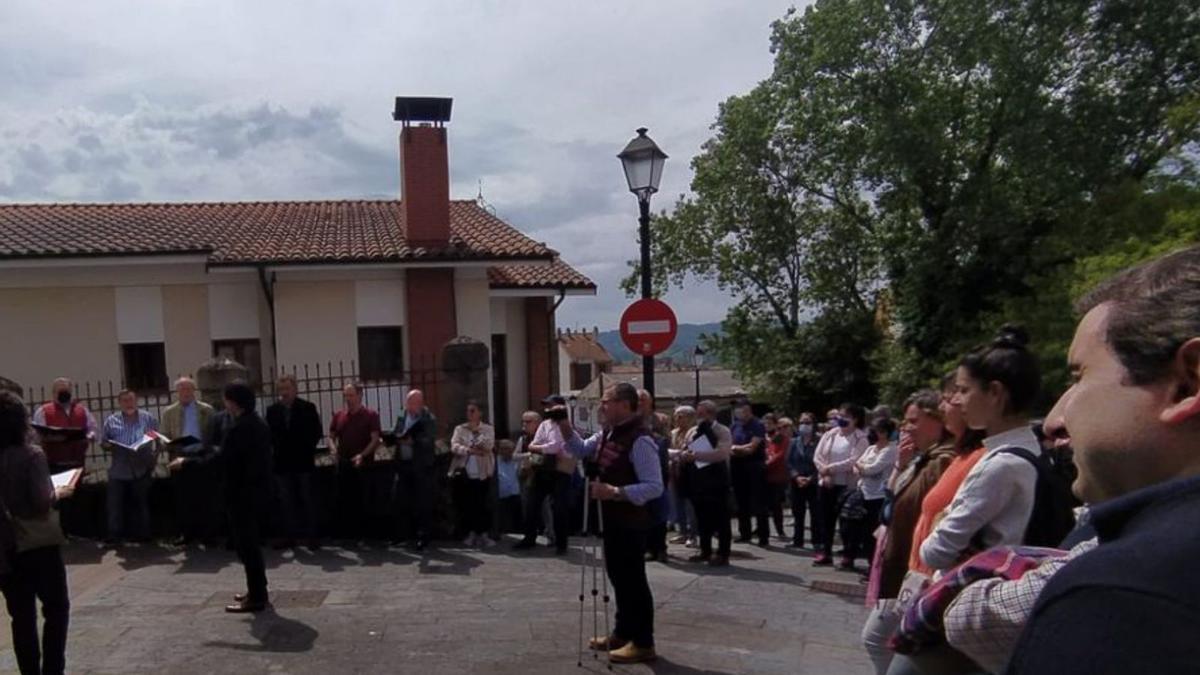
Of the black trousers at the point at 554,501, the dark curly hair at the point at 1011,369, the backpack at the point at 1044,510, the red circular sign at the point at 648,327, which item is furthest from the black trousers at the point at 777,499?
the backpack at the point at 1044,510

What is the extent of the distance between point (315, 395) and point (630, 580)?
14.5m

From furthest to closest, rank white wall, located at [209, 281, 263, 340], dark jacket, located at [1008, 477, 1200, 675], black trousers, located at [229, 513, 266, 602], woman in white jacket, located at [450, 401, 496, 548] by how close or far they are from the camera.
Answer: white wall, located at [209, 281, 263, 340]
woman in white jacket, located at [450, 401, 496, 548]
black trousers, located at [229, 513, 266, 602]
dark jacket, located at [1008, 477, 1200, 675]

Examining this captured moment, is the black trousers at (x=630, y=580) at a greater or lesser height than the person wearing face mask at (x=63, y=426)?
lesser

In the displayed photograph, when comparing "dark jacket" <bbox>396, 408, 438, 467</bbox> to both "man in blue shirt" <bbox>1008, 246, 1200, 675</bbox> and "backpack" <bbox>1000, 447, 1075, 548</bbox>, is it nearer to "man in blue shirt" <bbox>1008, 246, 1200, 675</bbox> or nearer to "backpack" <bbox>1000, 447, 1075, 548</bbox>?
"backpack" <bbox>1000, 447, 1075, 548</bbox>

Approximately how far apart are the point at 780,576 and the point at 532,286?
13.8 metres

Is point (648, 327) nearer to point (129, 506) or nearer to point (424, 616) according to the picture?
point (424, 616)

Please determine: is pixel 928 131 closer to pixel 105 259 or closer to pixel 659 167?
pixel 659 167

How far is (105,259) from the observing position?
20.3 m

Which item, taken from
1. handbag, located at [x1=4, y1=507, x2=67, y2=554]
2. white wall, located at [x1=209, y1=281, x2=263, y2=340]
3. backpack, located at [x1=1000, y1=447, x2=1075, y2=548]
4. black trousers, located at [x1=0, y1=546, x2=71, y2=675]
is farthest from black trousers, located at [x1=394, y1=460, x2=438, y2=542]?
white wall, located at [x1=209, y1=281, x2=263, y2=340]

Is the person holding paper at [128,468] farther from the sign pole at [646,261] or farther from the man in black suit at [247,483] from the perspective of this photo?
the sign pole at [646,261]

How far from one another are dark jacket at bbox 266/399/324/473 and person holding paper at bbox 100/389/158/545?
1333mm

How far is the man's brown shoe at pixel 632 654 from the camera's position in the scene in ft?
23.9

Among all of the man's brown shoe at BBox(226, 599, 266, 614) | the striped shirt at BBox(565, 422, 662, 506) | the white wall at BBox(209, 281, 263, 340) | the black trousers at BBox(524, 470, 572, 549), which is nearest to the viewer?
the striped shirt at BBox(565, 422, 662, 506)

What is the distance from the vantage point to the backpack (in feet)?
12.3
